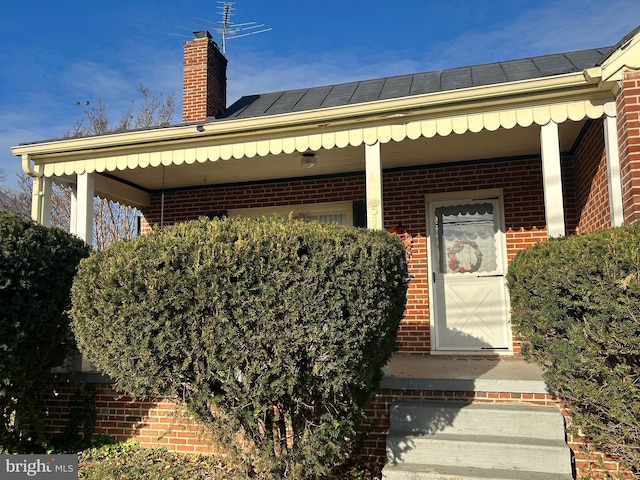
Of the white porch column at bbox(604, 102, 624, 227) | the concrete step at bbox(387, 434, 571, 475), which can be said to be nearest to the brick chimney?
the white porch column at bbox(604, 102, 624, 227)

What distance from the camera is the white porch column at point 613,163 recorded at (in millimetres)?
4340

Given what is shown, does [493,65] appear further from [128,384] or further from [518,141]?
[128,384]

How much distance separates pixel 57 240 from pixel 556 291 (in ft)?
13.3

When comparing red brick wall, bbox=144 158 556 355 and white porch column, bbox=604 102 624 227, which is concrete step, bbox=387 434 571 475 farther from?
red brick wall, bbox=144 158 556 355

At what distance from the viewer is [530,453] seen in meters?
3.46

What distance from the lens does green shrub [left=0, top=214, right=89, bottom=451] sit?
12.3 feet

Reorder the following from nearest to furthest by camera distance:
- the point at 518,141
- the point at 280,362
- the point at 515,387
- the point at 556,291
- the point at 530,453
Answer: the point at 280,362, the point at 556,291, the point at 530,453, the point at 515,387, the point at 518,141

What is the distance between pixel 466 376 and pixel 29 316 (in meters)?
3.79

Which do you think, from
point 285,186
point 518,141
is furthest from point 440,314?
point 285,186

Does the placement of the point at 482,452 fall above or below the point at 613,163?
below

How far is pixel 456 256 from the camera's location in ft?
21.9

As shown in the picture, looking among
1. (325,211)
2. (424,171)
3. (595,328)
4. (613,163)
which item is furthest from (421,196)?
(595,328)

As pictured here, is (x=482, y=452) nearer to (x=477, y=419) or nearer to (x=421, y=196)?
(x=477, y=419)

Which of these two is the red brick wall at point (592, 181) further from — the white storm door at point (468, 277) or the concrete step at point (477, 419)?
the concrete step at point (477, 419)
